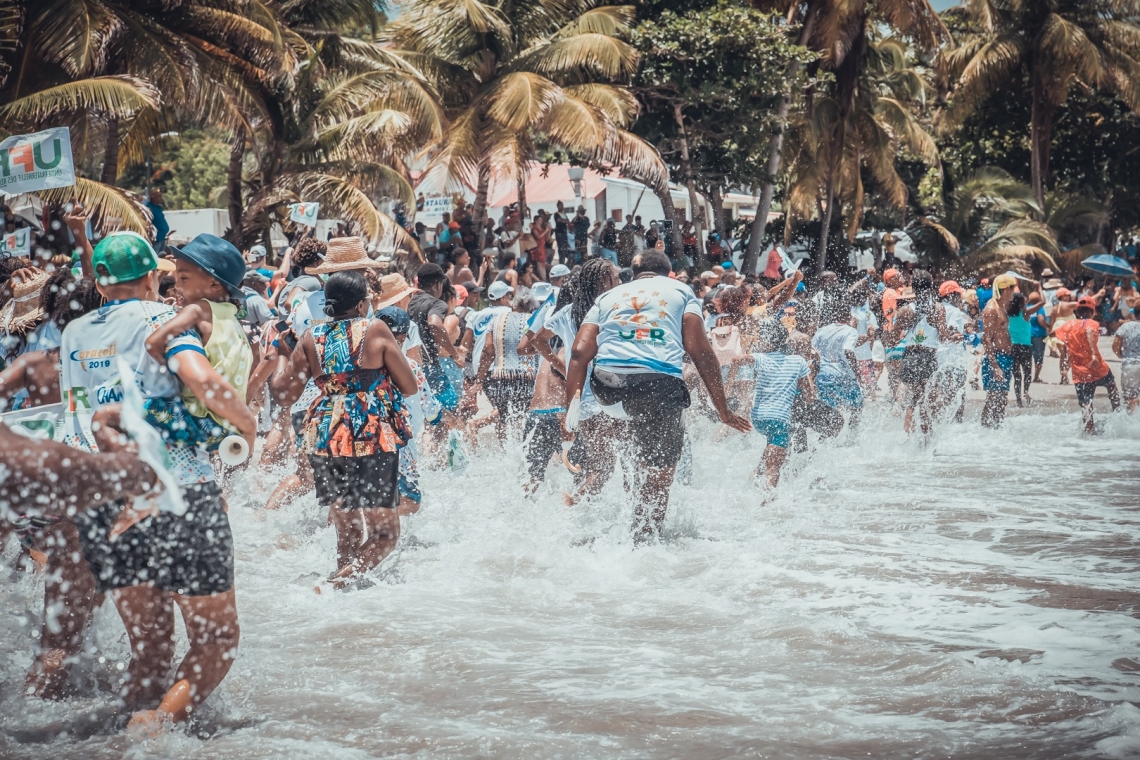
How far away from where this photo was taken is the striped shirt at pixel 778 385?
8719mm

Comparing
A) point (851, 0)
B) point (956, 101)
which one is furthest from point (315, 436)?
point (956, 101)

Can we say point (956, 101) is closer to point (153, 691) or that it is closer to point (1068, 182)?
point (1068, 182)

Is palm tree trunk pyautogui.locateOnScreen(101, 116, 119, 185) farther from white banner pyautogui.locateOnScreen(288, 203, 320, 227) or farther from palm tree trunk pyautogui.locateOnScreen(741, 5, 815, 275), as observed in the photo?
palm tree trunk pyautogui.locateOnScreen(741, 5, 815, 275)

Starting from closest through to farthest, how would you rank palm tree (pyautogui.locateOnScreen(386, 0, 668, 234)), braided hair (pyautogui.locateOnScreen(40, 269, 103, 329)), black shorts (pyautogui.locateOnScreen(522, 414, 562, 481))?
braided hair (pyautogui.locateOnScreen(40, 269, 103, 329)) → black shorts (pyautogui.locateOnScreen(522, 414, 562, 481)) → palm tree (pyautogui.locateOnScreen(386, 0, 668, 234))

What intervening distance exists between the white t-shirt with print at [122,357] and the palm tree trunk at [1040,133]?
31.6 meters

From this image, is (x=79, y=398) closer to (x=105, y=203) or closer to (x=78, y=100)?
(x=78, y=100)

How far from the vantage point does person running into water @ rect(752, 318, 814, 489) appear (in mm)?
8727

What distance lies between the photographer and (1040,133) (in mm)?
32969

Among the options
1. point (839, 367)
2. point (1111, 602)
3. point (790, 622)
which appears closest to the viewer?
point (790, 622)

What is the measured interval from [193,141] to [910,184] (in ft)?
80.5

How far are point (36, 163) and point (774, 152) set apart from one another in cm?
1764

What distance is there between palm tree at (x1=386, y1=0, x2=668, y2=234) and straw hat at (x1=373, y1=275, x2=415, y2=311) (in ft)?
36.6

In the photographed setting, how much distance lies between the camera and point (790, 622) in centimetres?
546

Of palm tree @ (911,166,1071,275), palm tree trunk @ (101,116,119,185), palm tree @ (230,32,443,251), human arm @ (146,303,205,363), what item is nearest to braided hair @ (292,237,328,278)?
human arm @ (146,303,205,363)
